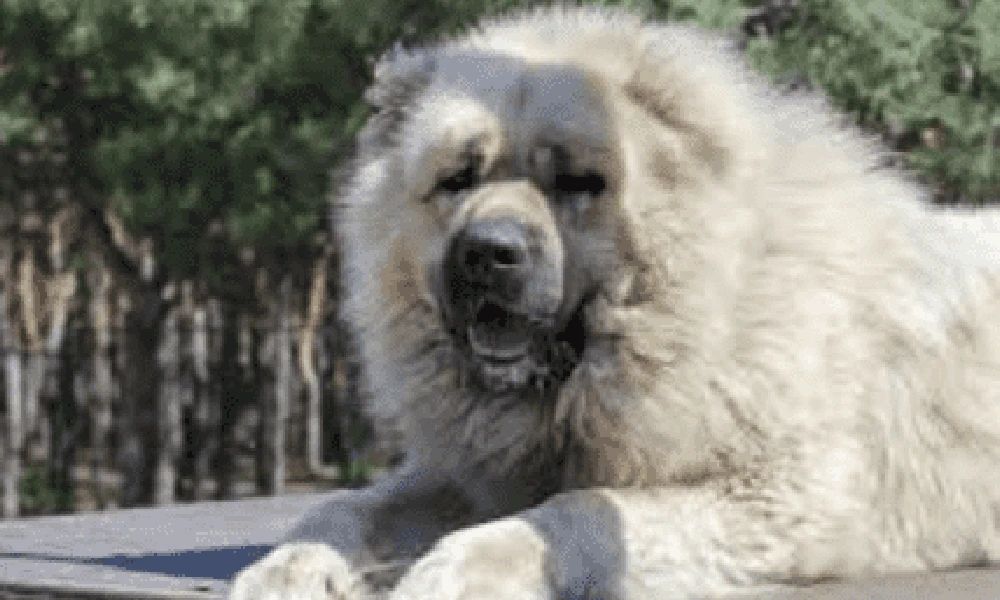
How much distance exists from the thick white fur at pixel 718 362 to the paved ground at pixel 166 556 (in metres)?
0.22

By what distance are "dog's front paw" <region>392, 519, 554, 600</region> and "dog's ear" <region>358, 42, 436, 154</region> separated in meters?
1.23

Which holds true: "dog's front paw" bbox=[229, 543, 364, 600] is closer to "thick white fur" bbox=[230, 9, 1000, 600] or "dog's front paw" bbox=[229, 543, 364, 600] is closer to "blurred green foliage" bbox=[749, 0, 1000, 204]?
"thick white fur" bbox=[230, 9, 1000, 600]

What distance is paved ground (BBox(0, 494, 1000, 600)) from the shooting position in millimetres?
6293

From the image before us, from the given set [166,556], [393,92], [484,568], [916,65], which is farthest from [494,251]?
[916,65]

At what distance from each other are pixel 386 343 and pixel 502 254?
0.76 meters

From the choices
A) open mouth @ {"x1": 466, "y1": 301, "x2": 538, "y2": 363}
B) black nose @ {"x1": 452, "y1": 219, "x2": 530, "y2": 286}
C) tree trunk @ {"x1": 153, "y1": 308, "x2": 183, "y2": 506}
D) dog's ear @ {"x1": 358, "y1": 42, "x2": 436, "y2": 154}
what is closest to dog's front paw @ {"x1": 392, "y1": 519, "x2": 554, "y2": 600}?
open mouth @ {"x1": 466, "y1": 301, "x2": 538, "y2": 363}

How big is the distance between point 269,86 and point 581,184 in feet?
38.6

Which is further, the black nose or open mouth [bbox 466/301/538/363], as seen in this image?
open mouth [bbox 466/301/538/363]

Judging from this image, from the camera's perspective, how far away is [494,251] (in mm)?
5840

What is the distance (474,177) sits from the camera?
612 cm

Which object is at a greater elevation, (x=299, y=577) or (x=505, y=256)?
(x=505, y=256)

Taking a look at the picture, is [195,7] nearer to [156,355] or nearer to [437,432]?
[156,355]

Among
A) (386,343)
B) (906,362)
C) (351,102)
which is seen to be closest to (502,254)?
(386,343)

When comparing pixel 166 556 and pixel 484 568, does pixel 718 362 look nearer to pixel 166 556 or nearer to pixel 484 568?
pixel 484 568
